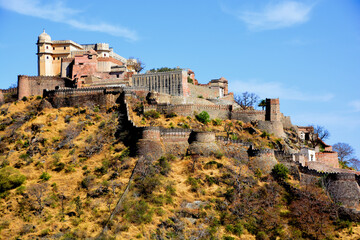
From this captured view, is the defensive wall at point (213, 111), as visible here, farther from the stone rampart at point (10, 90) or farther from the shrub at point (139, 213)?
the stone rampart at point (10, 90)

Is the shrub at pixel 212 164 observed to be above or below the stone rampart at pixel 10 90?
below

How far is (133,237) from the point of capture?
45.1m

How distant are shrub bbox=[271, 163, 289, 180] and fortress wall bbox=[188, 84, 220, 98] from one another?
23632mm

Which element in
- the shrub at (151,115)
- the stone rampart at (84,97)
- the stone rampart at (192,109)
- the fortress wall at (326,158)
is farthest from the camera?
the stone rampart at (84,97)

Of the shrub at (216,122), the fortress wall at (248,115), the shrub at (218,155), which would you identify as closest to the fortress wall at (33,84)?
the shrub at (216,122)

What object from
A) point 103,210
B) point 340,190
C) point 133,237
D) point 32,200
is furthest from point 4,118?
point 340,190

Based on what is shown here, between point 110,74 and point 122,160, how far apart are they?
24.3 m

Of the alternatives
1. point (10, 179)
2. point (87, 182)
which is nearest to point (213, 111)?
point (87, 182)

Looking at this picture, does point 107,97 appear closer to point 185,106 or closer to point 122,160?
point 185,106

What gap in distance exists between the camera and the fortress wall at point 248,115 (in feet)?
225

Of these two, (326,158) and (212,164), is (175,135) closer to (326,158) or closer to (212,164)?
(212,164)

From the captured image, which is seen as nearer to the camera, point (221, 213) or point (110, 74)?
point (221, 213)

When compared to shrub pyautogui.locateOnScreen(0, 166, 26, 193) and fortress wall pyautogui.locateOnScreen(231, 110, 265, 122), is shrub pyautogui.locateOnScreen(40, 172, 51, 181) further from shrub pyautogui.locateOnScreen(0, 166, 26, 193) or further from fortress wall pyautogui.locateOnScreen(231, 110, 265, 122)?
fortress wall pyautogui.locateOnScreen(231, 110, 265, 122)

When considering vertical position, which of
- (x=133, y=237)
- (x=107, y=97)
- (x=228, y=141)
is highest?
(x=107, y=97)
